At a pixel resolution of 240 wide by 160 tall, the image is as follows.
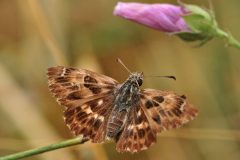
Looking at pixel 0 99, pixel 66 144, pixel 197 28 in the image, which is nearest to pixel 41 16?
pixel 0 99

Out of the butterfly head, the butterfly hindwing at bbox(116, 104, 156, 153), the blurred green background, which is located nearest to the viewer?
the butterfly hindwing at bbox(116, 104, 156, 153)

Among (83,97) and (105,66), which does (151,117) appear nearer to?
(83,97)

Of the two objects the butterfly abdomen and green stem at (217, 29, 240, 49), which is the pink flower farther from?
the butterfly abdomen

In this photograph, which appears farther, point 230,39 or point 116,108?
point 230,39

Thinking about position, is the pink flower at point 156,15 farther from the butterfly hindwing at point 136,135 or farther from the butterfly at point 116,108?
the butterfly hindwing at point 136,135

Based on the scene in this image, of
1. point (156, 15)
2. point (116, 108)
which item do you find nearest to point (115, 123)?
point (116, 108)

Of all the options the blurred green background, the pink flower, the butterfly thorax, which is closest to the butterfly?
the butterfly thorax

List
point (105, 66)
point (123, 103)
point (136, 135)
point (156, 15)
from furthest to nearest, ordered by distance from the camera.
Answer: point (105, 66) < point (156, 15) < point (123, 103) < point (136, 135)
